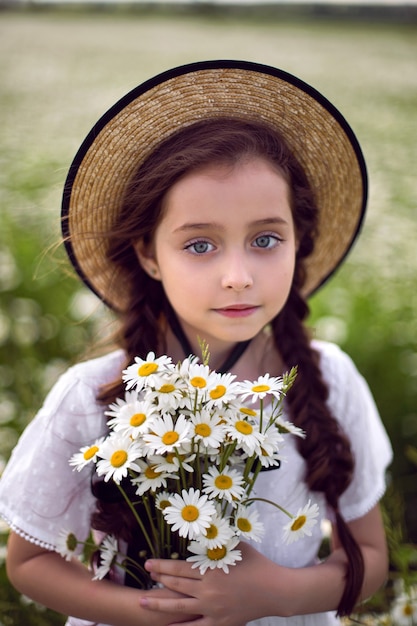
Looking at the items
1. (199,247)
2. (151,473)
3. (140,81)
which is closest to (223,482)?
(151,473)

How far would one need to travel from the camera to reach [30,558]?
4.47ft

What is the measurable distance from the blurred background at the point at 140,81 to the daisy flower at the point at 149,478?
581 mm

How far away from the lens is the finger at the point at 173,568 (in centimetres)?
115

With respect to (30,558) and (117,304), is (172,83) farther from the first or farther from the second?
(30,558)

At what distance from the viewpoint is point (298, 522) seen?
1.08 m

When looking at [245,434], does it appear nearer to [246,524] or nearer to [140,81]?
[246,524]

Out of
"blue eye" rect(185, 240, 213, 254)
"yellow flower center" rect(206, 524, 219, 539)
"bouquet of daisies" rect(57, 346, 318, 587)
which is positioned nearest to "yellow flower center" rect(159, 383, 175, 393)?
"bouquet of daisies" rect(57, 346, 318, 587)

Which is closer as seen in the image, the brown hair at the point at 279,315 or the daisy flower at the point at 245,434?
the daisy flower at the point at 245,434

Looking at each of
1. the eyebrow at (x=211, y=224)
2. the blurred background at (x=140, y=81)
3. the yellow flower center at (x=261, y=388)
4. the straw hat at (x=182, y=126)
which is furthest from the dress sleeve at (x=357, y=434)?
the yellow flower center at (x=261, y=388)

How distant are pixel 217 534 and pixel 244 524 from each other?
7cm

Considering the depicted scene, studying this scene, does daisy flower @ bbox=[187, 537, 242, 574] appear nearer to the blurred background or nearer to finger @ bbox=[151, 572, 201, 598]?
finger @ bbox=[151, 572, 201, 598]

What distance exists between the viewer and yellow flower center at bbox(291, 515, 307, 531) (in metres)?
1.08

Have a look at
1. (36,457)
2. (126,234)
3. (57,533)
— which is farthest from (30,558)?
(126,234)

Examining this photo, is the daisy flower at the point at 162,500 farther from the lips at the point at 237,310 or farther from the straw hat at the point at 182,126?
the straw hat at the point at 182,126
